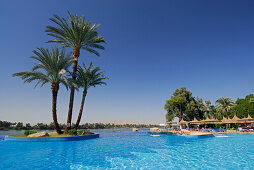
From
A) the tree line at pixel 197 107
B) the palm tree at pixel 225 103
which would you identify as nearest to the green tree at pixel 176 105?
the tree line at pixel 197 107

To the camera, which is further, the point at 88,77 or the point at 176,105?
the point at 176,105

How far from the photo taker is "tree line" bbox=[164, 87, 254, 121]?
140 feet

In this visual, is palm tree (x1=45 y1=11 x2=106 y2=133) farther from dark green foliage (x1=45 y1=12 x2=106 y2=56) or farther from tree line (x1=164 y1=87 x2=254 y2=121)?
tree line (x1=164 y1=87 x2=254 y2=121)

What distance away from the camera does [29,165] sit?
24.2 ft

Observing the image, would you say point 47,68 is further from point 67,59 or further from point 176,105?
point 176,105

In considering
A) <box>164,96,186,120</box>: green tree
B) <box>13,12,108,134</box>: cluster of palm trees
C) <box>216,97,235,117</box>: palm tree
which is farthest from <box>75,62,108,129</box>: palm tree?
<box>216,97,235,117</box>: palm tree

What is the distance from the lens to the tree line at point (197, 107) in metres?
42.6

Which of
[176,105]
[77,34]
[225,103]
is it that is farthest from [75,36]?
[225,103]

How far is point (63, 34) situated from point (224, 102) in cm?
5600

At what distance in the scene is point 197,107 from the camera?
155 feet

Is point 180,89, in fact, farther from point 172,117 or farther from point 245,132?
point 245,132

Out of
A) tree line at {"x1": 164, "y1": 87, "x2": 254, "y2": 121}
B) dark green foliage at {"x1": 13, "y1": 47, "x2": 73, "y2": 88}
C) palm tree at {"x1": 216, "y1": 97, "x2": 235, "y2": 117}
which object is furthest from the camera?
palm tree at {"x1": 216, "y1": 97, "x2": 235, "y2": 117}

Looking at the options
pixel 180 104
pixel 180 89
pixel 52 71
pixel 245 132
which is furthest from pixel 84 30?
pixel 180 89

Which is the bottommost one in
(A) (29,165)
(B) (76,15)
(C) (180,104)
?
(A) (29,165)
